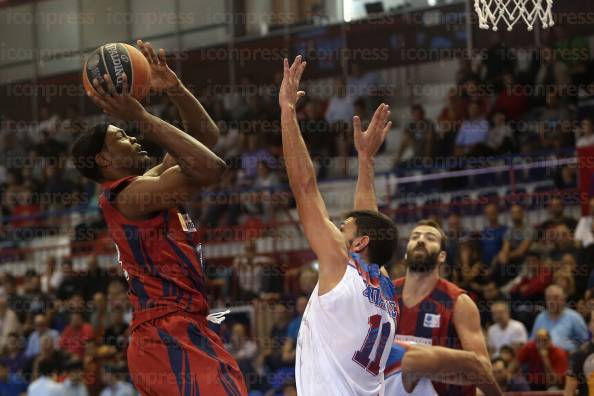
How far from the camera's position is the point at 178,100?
6.08 meters

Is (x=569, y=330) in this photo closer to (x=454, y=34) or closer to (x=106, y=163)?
(x=106, y=163)

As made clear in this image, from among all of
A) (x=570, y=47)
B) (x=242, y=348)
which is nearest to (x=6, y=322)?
(x=242, y=348)

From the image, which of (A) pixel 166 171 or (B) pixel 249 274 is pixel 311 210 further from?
(B) pixel 249 274

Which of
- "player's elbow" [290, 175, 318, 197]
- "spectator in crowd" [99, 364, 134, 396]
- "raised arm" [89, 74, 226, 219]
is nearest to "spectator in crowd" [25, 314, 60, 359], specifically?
"spectator in crowd" [99, 364, 134, 396]

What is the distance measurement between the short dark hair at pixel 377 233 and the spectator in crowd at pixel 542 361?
522 cm

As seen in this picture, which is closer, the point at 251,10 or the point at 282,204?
the point at 282,204

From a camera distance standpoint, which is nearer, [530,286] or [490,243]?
[530,286]

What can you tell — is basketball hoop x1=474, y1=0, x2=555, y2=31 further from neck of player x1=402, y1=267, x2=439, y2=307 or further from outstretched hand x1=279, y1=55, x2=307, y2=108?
outstretched hand x1=279, y1=55, x2=307, y2=108

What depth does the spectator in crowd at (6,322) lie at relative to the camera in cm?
1600

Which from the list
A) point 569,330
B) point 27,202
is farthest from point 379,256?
point 27,202

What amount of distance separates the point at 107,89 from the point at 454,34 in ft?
48.4

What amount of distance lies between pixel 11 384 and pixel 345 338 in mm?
10073

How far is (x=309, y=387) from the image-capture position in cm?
554

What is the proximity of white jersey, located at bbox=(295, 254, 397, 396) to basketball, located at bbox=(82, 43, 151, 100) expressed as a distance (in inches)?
58.5
